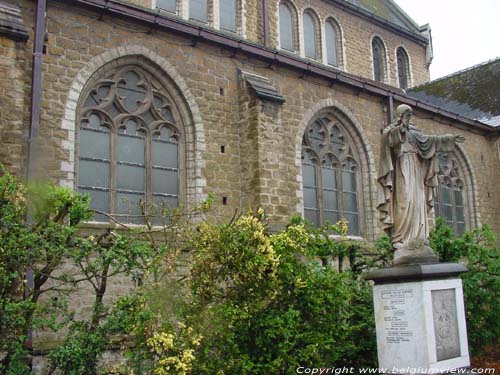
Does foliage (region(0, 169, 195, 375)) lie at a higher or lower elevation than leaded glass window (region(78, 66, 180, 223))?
lower

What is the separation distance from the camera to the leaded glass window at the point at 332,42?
1941cm

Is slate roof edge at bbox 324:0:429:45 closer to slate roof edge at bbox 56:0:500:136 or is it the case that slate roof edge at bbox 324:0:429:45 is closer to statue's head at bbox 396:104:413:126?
slate roof edge at bbox 56:0:500:136

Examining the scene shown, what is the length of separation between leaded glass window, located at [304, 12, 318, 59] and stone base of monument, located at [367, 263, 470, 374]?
12797mm

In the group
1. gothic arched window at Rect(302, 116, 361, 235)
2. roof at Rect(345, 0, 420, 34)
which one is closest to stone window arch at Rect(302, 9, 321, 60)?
roof at Rect(345, 0, 420, 34)

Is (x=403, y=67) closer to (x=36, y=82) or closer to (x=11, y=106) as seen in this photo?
(x=36, y=82)

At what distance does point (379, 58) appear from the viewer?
71.5ft

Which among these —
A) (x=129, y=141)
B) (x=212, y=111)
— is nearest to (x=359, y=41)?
(x=212, y=111)

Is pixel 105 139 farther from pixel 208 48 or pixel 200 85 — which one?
pixel 208 48

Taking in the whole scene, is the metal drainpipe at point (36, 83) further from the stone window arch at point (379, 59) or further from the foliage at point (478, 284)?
the stone window arch at point (379, 59)

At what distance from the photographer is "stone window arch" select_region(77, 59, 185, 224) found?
10.7 m

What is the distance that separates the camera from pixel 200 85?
12.2m

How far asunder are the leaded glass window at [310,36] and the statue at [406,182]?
11.6m

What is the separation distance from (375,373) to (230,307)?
2.84 meters

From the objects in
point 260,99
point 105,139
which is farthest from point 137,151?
point 260,99
